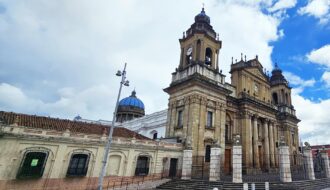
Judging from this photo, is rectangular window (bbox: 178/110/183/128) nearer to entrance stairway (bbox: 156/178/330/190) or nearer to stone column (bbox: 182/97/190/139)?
stone column (bbox: 182/97/190/139)

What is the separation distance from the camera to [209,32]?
28016mm

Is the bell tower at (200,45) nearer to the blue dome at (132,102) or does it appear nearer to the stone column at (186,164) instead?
the stone column at (186,164)

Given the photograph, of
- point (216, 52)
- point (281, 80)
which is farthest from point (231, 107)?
point (281, 80)

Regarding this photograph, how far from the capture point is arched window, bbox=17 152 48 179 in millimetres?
14711

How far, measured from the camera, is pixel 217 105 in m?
25.2

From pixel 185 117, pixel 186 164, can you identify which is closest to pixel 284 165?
pixel 186 164

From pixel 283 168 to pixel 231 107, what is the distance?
40.6ft

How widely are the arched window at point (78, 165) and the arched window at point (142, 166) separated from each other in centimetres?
462

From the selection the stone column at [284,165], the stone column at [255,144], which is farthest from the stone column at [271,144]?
the stone column at [284,165]

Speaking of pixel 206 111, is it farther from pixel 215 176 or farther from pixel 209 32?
pixel 209 32

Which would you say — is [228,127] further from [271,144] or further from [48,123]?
[48,123]

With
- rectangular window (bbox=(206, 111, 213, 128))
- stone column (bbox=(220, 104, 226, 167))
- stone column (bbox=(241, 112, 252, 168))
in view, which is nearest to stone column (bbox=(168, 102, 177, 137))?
rectangular window (bbox=(206, 111, 213, 128))

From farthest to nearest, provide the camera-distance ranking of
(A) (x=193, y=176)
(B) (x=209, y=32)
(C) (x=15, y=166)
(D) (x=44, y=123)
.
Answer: (B) (x=209, y=32)
(A) (x=193, y=176)
(D) (x=44, y=123)
(C) (x=15, y=166)

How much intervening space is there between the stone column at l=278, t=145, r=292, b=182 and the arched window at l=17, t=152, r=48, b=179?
1844 centimetres
